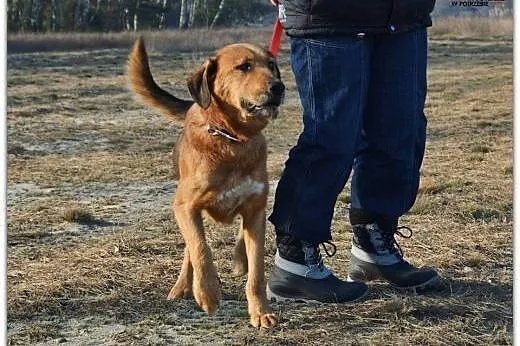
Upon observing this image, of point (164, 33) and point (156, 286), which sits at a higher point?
point (164, 33)

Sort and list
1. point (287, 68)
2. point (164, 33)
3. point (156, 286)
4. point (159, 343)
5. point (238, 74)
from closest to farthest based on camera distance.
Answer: point (159, 343) → point (238, 74) → point (156, 286) → point (287, 68) → point (164, 33)

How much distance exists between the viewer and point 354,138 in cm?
346

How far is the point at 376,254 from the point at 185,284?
855 millimetres

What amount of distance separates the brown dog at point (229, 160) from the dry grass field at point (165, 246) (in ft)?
0.62

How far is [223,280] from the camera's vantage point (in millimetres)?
3883

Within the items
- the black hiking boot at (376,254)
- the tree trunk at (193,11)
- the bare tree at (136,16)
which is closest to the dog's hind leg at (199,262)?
the black hiking boot at (376,254)

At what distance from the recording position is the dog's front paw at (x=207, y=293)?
339cm

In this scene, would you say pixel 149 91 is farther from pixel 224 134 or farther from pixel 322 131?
pixel 322 131

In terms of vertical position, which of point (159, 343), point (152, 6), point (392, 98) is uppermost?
point (152, 6)

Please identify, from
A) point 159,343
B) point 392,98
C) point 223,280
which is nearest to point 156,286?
point 223,280

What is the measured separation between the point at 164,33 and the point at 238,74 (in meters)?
20.2

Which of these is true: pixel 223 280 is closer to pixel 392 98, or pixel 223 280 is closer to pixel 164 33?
pixel 392 98

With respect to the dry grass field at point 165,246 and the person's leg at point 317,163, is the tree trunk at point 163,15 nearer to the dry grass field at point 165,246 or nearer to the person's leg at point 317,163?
the dry grass field at point 165,246

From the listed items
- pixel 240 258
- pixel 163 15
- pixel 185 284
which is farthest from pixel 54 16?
pixel 185 284
